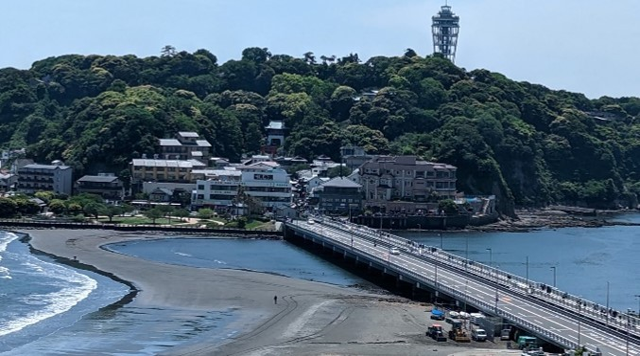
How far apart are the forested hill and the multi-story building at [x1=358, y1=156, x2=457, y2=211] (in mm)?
5404

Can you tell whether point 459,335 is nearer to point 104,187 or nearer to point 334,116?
point 104,187

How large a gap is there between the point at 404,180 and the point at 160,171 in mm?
18249

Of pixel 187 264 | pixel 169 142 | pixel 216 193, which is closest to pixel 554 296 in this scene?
pixel 187 264

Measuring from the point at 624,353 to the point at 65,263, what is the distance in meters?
29.9

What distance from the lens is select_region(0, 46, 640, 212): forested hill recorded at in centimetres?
9175

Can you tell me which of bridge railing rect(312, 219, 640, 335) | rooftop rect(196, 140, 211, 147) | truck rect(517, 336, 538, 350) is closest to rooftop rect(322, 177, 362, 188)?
rooftop rect(196, 140, 211, 147)

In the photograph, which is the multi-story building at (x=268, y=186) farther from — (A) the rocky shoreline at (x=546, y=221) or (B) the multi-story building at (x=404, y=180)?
(A) the rocky shoreline at (x=546, y=221)

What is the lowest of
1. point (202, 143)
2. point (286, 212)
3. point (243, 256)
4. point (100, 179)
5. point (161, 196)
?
point (243, 256)

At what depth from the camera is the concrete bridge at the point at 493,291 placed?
110 feet

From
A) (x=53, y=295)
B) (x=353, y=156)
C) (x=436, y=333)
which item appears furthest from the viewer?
(x=353, y=156)

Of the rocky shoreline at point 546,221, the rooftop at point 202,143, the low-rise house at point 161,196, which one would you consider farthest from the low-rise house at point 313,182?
the rocky shoreline at point 546,221

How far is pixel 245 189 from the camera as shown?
260 feet

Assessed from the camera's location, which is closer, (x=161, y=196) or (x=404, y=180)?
(x=161, y=196)

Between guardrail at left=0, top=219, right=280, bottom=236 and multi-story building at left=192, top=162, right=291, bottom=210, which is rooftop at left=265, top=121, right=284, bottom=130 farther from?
guardrail at left=0, top=219, right=280, bottom=236
